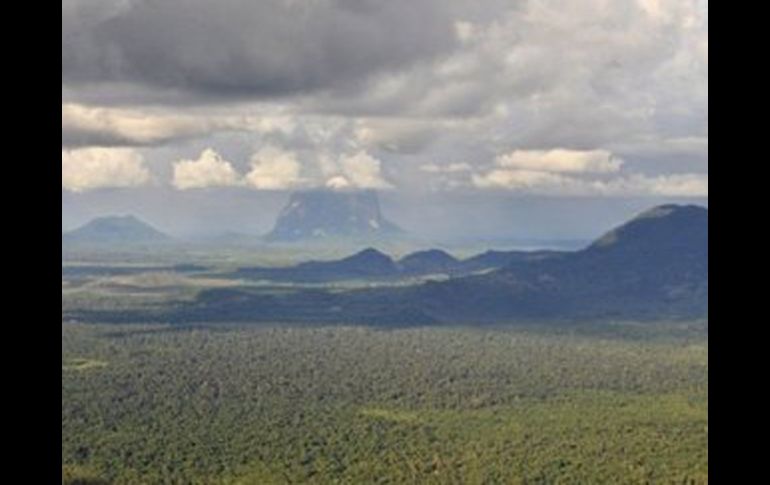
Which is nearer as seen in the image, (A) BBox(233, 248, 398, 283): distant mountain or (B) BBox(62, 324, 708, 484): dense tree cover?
(B) BBox(62, 324, 708, 484): dense tree cover

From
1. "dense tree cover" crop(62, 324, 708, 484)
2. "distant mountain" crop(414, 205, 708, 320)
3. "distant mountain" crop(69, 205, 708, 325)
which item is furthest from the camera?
"distant mountain" crop(414, 205, 708, 320)

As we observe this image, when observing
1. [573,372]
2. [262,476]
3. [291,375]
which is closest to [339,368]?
[291,375]

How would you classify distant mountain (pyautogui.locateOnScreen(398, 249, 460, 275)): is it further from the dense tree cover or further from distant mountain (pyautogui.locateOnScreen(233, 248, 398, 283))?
the dense tree cover

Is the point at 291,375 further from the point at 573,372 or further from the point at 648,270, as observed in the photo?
the point at 648,270

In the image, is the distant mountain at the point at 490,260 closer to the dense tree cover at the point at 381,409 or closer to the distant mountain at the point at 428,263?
the distant mountain at the point at 428,263

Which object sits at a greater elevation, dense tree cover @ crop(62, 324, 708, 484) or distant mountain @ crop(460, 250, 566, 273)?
distant mountain @ crop(460, 250, 566, 273)

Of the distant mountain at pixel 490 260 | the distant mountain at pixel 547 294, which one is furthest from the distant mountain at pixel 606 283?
the distant mountain at pixel 490 260

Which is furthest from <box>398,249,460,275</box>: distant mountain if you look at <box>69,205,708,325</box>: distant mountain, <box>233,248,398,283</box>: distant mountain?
<box>69,205,708,325</box>: distant mountain
